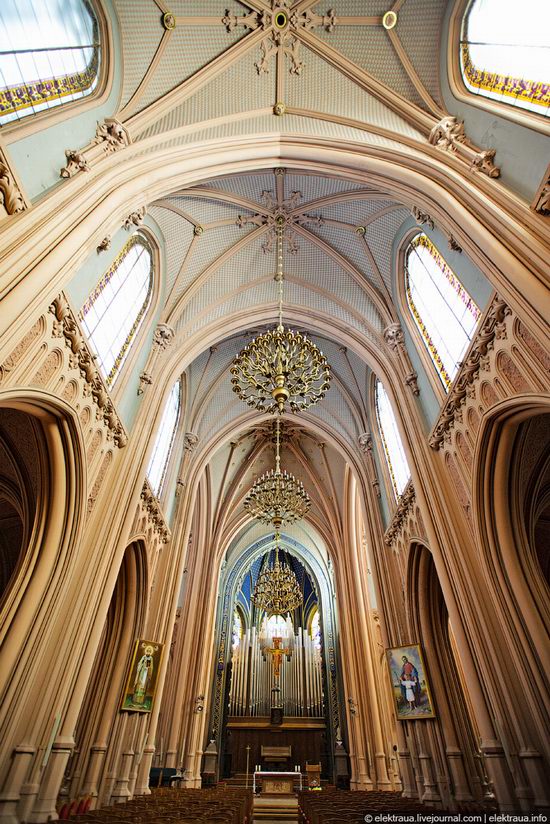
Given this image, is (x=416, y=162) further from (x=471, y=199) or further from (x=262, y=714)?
(x=262, y=714)

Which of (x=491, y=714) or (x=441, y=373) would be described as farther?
(x=441, y=373)

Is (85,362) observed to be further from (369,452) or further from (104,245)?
(369,452)

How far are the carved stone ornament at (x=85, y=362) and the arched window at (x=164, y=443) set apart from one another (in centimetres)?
310

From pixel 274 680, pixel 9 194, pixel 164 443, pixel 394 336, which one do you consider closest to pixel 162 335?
pixel 164 443

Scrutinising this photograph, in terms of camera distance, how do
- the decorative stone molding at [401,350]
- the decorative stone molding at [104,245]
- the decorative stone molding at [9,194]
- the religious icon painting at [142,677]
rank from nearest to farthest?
the decorative stone molding at [9,194] < the decorative stone molding at [104,245] < the religious icon painting at [142,677] < the decorative stone molding at [401,350]

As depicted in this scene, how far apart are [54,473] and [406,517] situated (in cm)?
886

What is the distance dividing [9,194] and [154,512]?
846cm

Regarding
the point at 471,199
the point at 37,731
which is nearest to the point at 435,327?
the point at 471,199

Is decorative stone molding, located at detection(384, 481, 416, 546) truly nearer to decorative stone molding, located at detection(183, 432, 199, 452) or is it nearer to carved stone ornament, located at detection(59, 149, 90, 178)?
decorative stone molding, located at detection(183, 432, 199, 452)

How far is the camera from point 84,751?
9453 mm

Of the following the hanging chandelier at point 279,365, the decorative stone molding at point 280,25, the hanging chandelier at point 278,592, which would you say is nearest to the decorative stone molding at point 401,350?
the hanging chandelier at point 279,365

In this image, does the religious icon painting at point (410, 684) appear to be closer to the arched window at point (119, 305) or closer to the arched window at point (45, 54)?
the arched window at point (119, 305)

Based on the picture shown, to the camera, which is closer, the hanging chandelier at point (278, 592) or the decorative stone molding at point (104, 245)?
the decorative stone molding at point (104, 245)

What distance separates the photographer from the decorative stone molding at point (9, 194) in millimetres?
5973
